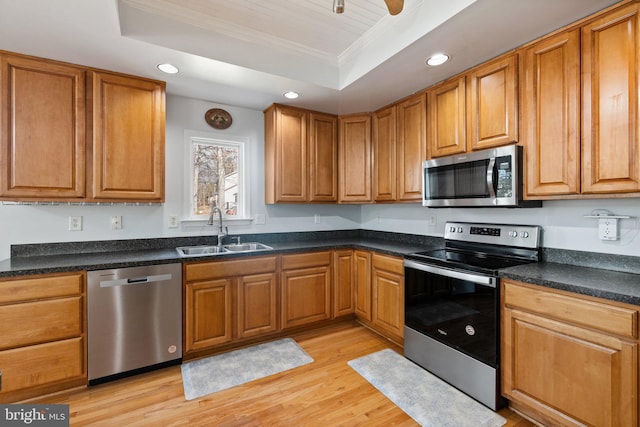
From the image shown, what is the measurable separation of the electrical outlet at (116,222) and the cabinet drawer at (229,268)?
0.81 metres

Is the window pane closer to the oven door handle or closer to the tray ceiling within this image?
the tray ceiling

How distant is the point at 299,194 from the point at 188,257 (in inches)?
52.3

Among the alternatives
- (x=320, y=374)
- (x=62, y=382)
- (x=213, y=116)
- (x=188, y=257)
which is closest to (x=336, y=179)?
(x=213, y=116)

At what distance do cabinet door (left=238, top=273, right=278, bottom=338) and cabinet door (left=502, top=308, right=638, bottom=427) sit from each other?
1876 mm

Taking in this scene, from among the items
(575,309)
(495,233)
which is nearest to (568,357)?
(575,309)

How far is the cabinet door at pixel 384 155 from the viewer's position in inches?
121

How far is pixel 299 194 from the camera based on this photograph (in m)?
3.25

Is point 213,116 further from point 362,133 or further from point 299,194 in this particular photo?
point 362,133

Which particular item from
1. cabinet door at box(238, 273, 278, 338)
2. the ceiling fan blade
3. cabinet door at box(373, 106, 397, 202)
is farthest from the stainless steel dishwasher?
the ceiling fan blade

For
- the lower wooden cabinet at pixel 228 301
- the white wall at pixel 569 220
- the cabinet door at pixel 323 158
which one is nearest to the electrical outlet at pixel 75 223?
the lower wooden cabinet at pixel 228 301

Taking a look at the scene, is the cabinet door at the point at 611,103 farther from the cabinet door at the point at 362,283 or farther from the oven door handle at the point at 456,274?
the cabinet door at the point at 362,283

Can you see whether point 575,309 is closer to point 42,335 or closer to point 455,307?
point 455,307

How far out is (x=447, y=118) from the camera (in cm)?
250

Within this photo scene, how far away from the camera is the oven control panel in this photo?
2162 millimetres
